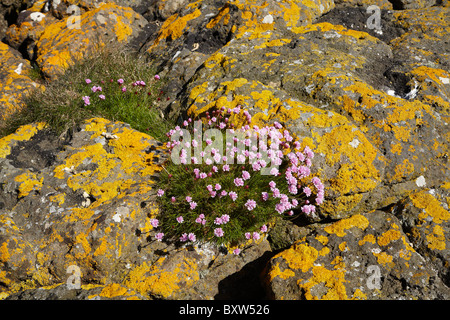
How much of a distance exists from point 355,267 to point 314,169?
1.21 m

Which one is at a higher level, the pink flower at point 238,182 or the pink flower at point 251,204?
the pink flower at point 238,182

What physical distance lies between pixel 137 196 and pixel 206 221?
3.12ft

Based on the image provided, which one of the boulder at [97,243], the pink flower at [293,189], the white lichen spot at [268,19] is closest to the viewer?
the boulder at [97,243]

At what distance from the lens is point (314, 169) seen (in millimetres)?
3826

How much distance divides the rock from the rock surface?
12 mm

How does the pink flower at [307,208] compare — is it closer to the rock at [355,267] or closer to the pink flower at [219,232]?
the rock at [355,267]

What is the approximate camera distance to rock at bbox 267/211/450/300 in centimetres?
301

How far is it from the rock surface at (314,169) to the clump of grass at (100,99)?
257mm

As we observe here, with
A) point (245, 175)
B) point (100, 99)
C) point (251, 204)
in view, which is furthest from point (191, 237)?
point (100, 99)

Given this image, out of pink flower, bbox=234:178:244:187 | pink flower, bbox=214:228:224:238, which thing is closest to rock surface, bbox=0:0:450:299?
pink flower, bbox=214:228:224:238

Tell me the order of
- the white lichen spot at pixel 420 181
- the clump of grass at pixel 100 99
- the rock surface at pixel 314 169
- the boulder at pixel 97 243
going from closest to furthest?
the rock surface at pixel 314 169
the boulder at pixel 97 243
the white lichen spot at pixel 420 181
the clump of grass at pixel 100 99

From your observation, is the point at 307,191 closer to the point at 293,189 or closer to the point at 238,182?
the point at 293,189

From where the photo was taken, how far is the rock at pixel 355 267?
3008mm

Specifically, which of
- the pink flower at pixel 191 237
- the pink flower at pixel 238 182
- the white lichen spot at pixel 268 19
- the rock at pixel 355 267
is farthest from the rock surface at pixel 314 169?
the pink flower at pixel 238 182
